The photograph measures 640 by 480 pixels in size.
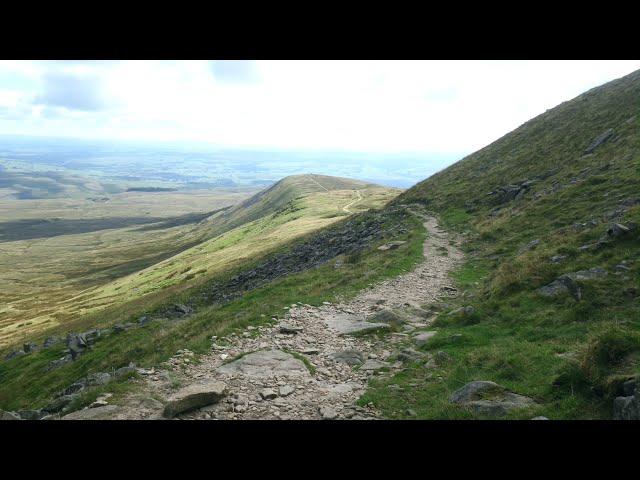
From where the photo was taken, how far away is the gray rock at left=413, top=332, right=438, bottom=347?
17078mm

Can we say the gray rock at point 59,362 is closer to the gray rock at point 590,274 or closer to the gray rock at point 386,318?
the gray rock at point 386,318

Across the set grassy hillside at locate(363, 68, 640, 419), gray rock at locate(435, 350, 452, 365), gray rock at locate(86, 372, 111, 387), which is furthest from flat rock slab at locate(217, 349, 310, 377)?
gray rock at locate(86, 372, 111, 387)

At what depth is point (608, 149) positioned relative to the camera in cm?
4019

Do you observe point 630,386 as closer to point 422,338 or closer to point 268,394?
point 422,338

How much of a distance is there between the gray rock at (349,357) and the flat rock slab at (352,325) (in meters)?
2.17

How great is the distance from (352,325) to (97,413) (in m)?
11.3

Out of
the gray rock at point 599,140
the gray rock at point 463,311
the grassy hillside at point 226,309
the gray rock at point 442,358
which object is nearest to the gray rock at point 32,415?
the grassy hillside at point 226,309

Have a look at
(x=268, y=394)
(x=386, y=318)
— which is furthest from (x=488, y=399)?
(x=386, y=318)

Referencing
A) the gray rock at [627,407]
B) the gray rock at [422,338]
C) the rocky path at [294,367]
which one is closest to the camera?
the gray rock at [627,407]

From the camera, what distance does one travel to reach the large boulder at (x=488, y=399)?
1061cm

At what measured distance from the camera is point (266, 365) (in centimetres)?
1573

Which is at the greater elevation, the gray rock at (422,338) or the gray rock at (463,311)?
the gray rock at (463,311)

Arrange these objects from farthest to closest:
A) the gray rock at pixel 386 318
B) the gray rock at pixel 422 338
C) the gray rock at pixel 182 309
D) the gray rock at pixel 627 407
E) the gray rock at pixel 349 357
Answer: the gray rock at pixel 182 309 → the gray rock at pixel 386 318 → the gray rock at pixel 422 338 → the gray rock at pixel 349 357 → the gray rock at pixel 627 407
